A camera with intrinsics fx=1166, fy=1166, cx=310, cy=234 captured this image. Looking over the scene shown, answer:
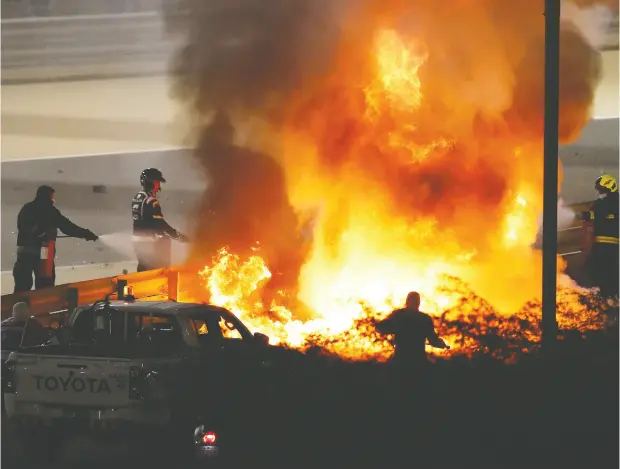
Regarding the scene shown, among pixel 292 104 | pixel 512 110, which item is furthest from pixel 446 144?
pixel 292 104

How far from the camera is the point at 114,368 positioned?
9.11 meters

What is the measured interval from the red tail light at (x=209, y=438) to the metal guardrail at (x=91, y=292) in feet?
12.3

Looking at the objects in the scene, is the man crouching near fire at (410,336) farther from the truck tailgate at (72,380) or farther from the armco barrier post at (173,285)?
Result: the armco barrier post at (173,285)

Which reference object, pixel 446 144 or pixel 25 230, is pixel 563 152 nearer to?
pixel 446 144

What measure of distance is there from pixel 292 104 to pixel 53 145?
19.0 ft

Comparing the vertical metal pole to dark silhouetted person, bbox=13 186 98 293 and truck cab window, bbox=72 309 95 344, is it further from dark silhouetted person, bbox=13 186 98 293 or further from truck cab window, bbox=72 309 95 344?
dark silhouetted person, bbox=13 186 98 293

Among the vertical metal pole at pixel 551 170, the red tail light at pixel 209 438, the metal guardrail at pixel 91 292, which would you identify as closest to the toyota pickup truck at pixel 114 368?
the red tail light at pixel 209 438

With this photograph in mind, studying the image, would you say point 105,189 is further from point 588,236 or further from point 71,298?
point 588,236

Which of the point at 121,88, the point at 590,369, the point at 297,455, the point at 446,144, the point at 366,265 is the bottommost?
the point at 297,455

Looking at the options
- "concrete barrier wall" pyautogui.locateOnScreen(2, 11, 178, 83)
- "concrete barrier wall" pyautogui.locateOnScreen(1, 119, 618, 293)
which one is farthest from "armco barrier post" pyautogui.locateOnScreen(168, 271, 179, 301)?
"concrete barrier wall" pyautogui.locateOnScreen(2, 11, 178, 83)

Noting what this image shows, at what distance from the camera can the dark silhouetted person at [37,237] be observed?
50.5ft

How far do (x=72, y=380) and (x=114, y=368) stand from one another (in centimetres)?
41

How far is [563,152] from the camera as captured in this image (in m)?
20.3

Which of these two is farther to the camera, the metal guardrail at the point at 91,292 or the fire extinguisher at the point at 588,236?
the fire extinguisher at the point at 588,236
